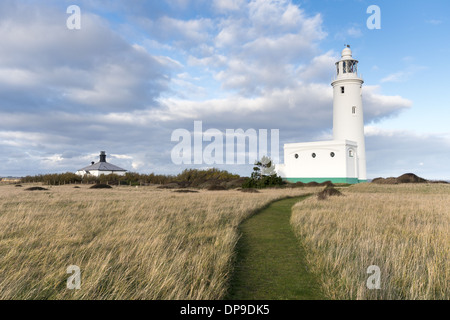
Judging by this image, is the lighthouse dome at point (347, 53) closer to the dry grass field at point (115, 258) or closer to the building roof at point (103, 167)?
the dry grass field at point (115, 258)

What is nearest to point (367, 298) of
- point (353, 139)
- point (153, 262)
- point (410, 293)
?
point (410, 293)

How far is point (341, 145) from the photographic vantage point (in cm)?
3994

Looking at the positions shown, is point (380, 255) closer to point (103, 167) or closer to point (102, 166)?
point (103, 167)

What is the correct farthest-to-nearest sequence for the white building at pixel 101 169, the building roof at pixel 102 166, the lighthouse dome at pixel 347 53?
the building roof at pixel 102 166 < the white building at pixel 101 169 < the lighthouse dome at pixel 347 53

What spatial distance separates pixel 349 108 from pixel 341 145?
6108 mm

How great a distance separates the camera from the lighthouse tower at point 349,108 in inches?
1646

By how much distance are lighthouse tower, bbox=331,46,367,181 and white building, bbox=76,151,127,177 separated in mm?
→ 41080

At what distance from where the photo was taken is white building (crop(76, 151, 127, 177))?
57.2 m

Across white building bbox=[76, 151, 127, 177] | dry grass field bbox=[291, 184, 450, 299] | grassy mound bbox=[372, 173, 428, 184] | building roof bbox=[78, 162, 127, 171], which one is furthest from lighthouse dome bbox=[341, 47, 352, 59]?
building roof bbox=[78, 162, 127, 171]

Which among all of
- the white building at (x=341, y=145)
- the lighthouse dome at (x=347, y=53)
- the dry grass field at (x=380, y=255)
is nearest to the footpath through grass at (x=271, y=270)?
the dry grass field at (x=380, y=255)

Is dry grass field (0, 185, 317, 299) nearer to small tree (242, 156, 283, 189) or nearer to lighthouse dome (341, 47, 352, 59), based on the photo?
small tree (242, 156, 283, 189)

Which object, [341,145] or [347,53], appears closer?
[341,145]

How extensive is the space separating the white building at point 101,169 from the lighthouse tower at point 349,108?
41.1 metres

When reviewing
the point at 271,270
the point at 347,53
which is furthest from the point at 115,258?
the point at 347,53
